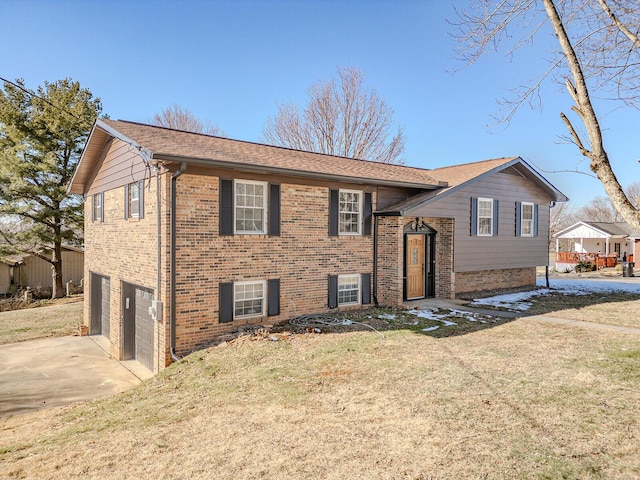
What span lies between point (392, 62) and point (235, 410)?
17.2 meters

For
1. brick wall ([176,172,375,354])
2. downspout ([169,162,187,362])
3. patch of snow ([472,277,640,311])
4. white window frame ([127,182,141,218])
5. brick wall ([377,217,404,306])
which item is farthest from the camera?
patch of snow ([472,277,640,311])

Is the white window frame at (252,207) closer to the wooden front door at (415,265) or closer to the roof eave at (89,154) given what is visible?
the roof eave at (89,154)

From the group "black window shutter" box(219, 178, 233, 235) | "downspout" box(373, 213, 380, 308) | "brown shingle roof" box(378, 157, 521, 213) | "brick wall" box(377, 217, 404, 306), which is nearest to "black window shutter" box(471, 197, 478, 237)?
"brown shingle roof" box(378, 157, 521, 213)

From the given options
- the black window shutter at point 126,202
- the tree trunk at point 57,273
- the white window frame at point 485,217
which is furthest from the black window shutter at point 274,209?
the tree trunk at point 57,273

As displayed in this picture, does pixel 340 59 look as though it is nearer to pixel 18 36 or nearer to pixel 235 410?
pixel 18 36

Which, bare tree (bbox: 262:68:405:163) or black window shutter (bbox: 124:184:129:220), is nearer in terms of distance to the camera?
black window shutter (bbox: 124:184:129:220)

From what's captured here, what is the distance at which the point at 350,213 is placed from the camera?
12250 millimetres

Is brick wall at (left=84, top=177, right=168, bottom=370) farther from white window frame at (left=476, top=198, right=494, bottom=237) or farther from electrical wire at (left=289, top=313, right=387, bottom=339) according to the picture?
white window frame at (left=476, top=198, right=494, bottom=237)

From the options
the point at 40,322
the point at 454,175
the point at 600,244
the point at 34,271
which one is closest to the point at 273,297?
the point at 454,175

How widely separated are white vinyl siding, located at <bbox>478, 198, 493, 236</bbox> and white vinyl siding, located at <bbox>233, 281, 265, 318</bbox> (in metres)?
8.93

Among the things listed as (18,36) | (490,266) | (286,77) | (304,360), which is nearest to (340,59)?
(286,77)

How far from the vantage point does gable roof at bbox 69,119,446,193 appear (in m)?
8.93

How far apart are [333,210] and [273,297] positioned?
10.4 ft

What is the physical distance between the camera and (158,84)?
672 inches
